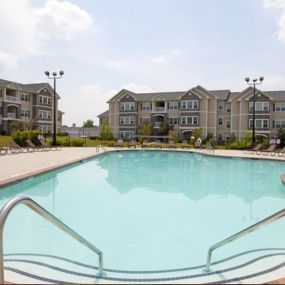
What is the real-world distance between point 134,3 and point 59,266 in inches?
479

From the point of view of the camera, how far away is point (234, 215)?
26.2 feet

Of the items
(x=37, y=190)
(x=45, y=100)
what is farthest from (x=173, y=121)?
(x=37, y=190)

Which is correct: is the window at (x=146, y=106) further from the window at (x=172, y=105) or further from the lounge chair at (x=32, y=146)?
the lounge chair at (x=32, y=146)

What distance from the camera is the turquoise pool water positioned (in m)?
5.37

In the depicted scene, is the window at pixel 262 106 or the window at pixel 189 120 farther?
the window at pixel 189 120

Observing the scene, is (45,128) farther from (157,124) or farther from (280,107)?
(280,107)

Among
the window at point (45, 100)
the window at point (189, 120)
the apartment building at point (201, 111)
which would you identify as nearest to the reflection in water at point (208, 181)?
the apartment building at point (201, 111)

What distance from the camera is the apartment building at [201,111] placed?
41.4m

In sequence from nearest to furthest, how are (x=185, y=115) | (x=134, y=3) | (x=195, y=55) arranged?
(x=134, y=3)
(x=195, y=55)
(x=185, y=115)

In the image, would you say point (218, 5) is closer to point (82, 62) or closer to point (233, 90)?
point (82, 62)

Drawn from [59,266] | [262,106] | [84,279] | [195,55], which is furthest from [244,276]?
[262,106]

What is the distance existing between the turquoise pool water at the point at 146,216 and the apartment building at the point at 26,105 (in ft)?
108

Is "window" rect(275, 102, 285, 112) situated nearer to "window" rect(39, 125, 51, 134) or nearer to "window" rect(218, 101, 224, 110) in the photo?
"window" rect(218, 101, 224, 110)

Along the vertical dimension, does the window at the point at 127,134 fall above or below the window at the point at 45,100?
below
